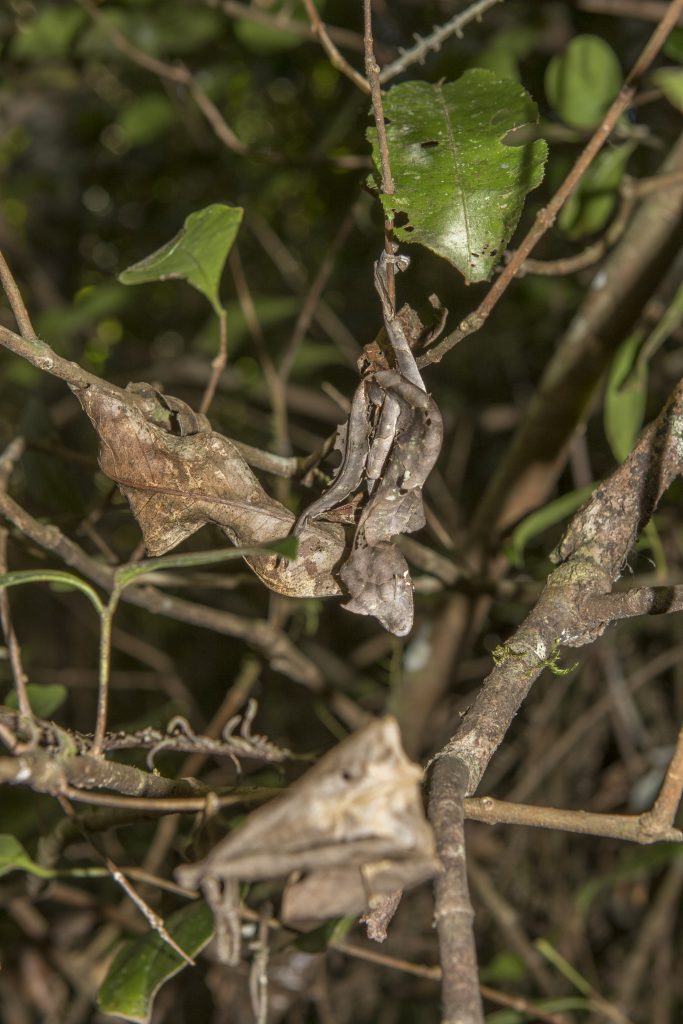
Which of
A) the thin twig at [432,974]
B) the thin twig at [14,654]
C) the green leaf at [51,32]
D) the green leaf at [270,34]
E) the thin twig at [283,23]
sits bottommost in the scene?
the thin twig at [432,974]

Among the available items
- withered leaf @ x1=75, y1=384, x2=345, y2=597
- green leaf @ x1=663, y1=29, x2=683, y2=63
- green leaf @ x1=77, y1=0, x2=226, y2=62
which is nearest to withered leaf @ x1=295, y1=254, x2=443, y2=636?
withered leaf @ x1=75, y1=384, x2=345, y2=597

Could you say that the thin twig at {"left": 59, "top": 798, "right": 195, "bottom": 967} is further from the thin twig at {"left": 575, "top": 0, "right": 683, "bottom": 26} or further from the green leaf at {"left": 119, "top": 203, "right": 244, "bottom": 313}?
the thin twig at {"left": 575, "top": 0, "right": 683, "bottom": 26}

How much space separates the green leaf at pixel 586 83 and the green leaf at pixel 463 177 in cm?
51

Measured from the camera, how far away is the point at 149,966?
0.86 m

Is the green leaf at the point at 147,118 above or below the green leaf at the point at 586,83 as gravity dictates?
above

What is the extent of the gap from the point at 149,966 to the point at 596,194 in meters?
1.06

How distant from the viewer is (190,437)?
71 centimetres

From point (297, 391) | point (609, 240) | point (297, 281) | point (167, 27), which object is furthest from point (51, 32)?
point (609, 240)

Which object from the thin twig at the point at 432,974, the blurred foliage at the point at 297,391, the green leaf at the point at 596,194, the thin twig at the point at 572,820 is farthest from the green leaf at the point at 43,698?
the green leaf at the point at 596,194

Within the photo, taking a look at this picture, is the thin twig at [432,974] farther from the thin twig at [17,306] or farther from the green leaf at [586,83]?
the green leaf at [586,83]

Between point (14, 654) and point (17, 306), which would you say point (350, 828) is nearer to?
point (14, 654)

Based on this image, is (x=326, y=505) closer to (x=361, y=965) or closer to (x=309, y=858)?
(x=309, y=858)

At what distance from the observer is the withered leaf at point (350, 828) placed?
0.45 meters

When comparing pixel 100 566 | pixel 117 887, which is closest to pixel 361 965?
pixel 117 887
